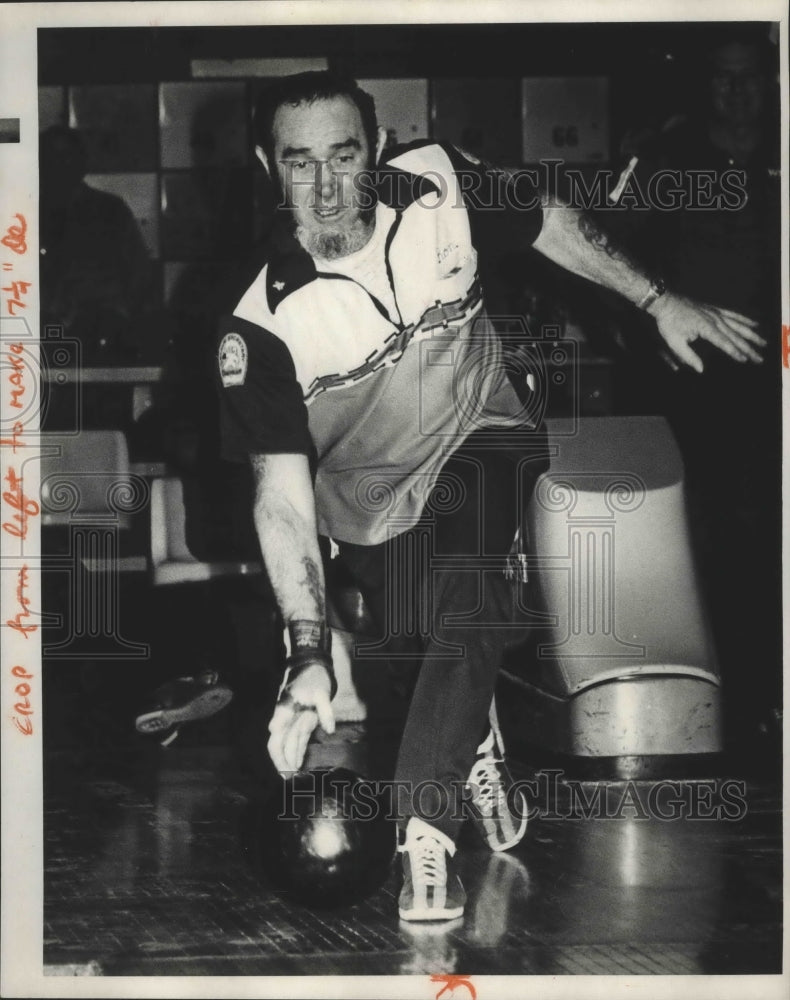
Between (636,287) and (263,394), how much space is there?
1071 mm

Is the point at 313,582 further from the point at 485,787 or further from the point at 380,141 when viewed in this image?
the point at 380,141

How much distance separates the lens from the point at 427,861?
3402mm

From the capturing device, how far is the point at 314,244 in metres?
3.76

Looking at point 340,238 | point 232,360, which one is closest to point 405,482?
point 232,360

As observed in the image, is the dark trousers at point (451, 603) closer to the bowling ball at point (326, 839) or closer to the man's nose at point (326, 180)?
the bowling ball at point (326, 839)

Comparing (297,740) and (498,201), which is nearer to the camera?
(297,740)

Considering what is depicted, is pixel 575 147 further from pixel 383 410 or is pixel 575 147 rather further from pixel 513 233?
pixel 383 410

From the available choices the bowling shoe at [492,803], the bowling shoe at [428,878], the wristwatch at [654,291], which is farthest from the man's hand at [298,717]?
the wristwatch at [654,291]

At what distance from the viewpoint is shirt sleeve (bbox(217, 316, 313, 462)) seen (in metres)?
3.73

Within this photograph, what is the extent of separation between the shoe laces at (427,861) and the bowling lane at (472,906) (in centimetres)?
11

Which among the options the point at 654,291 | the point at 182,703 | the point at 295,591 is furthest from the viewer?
the point at 182,703

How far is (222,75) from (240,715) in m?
2.00

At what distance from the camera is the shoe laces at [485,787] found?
3.75m

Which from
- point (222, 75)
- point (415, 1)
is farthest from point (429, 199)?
point (222, 75)
